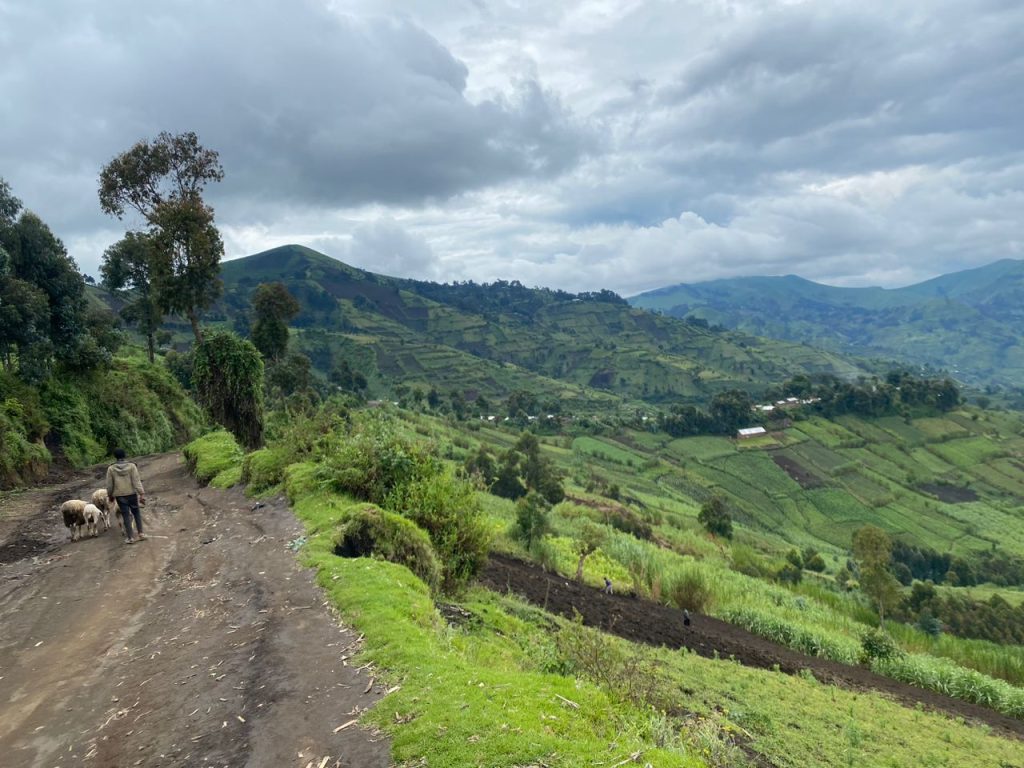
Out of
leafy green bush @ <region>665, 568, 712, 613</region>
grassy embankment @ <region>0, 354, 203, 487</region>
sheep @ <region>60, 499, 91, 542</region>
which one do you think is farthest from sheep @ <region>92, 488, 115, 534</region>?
leafy green bush @ <region>665, 568, 712, 613</region>

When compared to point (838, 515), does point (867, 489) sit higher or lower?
higher

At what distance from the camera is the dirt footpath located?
5824 millimetres

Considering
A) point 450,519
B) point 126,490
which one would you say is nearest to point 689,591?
point 450,519

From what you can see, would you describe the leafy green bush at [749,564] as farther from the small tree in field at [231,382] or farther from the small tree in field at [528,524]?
the small tree in field at [231,382]

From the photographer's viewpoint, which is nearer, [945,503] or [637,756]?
[637,756]

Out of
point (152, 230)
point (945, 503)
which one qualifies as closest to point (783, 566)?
point (152, 230)


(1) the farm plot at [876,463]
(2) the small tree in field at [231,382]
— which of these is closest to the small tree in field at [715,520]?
(2) the small tree in field at [231,382]

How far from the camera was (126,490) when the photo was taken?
1279cm

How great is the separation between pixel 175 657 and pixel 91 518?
7855 millimetres

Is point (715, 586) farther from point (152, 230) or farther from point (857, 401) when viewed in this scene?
point (857, 401)

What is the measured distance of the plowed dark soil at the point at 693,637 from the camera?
16.5 m

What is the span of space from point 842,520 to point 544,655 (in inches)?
3689

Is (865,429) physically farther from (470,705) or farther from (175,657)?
(175,657)

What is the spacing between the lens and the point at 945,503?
91.9 m
